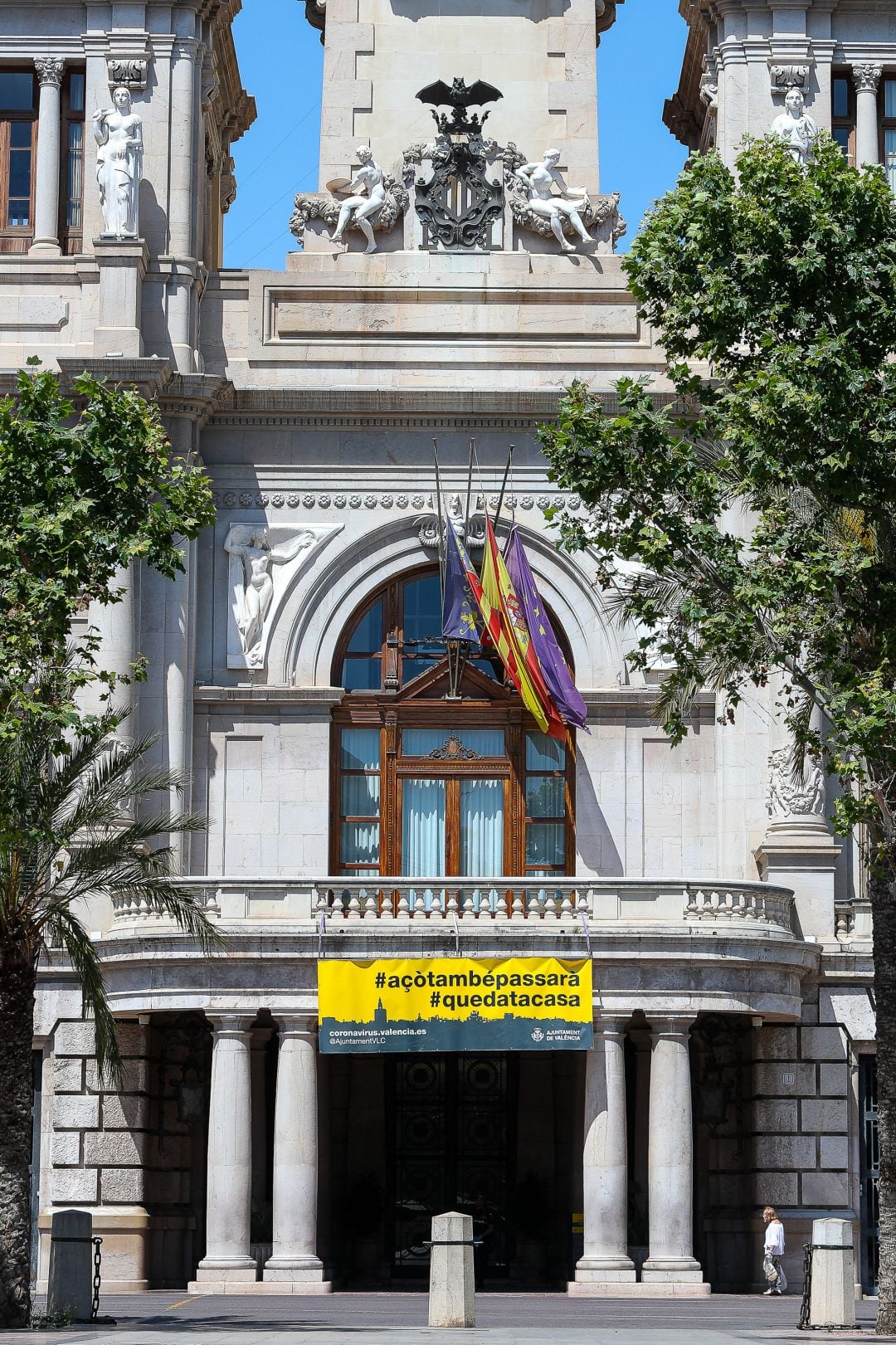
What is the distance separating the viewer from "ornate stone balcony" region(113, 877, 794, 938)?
160ft

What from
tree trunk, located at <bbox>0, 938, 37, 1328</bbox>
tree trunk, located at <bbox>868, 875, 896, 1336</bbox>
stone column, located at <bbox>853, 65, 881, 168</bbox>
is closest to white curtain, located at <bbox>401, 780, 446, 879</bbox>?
stone column, located at <bbox>853, 65, 881, 168</bbox>

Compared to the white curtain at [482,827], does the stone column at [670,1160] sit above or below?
below

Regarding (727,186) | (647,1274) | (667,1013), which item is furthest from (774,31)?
(647,1274)

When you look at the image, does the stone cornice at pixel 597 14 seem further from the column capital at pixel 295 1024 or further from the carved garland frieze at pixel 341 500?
the column capital at pixel 295 1024

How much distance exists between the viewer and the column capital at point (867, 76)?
56750 mm

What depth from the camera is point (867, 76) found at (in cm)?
5678

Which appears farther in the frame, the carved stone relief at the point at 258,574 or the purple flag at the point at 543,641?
the carved stone relief at the point at 258,574

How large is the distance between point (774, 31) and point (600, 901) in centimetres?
1947

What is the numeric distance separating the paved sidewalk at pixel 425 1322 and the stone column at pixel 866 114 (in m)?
23.7

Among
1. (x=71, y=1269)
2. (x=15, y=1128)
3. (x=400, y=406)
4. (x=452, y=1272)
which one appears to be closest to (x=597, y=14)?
(x=400, y=406)

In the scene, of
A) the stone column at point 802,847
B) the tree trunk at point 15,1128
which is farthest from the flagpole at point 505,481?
the tree trunk at point 15,1128

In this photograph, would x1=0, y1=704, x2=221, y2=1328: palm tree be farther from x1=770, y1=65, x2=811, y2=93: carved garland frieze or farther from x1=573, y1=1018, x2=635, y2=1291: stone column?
x1=770, y1=65, x2=811, y2=93: carved garland frieze

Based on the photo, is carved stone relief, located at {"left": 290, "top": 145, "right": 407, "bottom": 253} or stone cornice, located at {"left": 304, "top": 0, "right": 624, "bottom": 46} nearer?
carved stone relief, located at {"left": 290, "top": 145, "right": 407, "bottom": 253}

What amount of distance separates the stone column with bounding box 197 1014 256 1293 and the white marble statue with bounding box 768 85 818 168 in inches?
835
